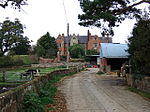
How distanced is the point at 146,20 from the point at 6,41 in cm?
3876

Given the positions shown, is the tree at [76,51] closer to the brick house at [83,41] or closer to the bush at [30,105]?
the brick house at [83,41]

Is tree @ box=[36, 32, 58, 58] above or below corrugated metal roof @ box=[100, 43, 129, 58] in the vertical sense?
above

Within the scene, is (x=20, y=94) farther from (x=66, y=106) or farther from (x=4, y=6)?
(x=4, y=6)

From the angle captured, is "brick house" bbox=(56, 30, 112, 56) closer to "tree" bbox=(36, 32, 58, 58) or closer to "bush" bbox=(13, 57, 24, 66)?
"tree" bbox=(36, 32, 58, 58)

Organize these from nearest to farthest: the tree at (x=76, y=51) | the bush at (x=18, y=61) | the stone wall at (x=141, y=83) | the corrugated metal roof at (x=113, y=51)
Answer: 1. the stone wall at (x=141, y=83)
2. the corrugated metal roof at (x=113, y=51)
3. the bush at (x=18, y=61)
4. the tree at (x=76, y=51)

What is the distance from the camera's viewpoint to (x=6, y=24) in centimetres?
4234

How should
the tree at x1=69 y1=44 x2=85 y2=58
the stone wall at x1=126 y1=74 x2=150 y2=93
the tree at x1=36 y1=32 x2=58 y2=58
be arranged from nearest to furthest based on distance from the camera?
the stone wall at x1=126 y1=74 x2=150 y2=93 → the tree at x1=36 y1=32 x2=58 y2=58 → the tree at x1=69 y1=44 x2=85 y2=58

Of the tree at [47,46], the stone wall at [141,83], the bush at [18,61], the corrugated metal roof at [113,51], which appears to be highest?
the tree at [47,46]

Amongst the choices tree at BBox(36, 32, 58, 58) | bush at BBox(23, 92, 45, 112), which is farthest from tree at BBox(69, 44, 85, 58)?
bush at BBox(23, 92, 45, 112)

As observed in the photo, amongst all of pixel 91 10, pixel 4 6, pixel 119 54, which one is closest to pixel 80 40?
pixel 119 54

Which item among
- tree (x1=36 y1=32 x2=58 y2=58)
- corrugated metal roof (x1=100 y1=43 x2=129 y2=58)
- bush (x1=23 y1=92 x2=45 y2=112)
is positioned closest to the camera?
bush (x1=23 y1=92 x2=45 y2=112)

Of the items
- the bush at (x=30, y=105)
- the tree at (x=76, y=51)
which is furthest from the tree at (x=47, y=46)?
Answer: the bush at (x=30, y=105)

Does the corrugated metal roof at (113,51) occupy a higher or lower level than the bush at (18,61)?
higher

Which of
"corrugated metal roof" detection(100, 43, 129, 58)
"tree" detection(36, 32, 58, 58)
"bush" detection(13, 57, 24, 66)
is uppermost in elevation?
"tree" detection(36, 32, 58, 58)
